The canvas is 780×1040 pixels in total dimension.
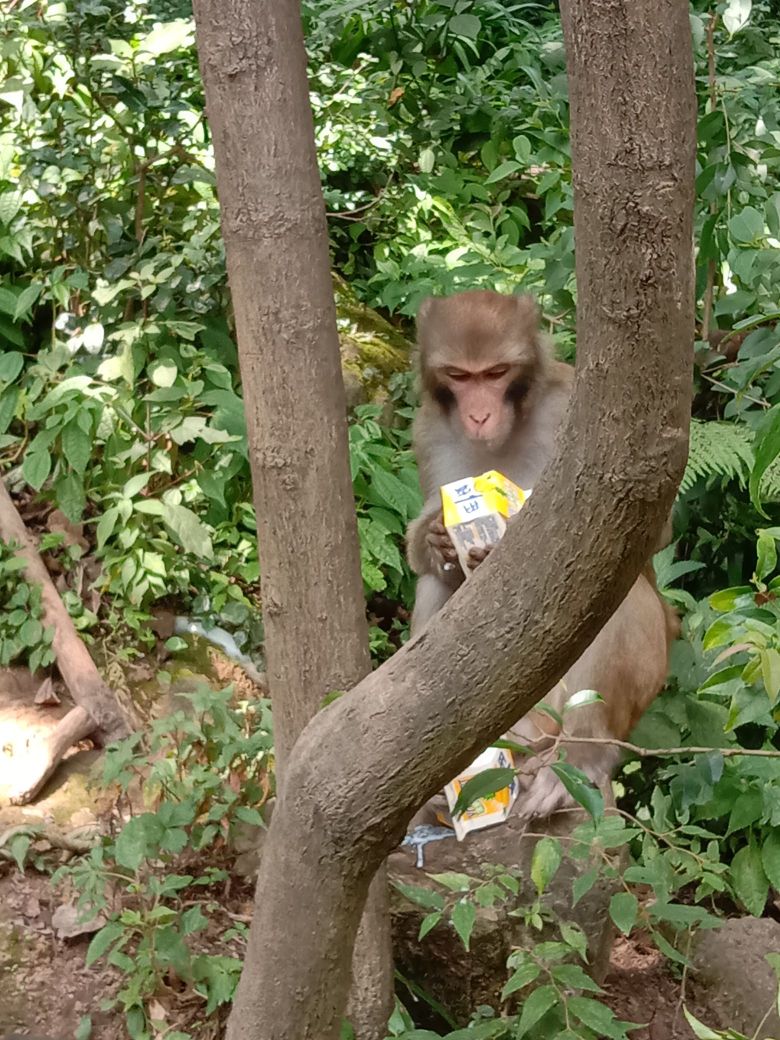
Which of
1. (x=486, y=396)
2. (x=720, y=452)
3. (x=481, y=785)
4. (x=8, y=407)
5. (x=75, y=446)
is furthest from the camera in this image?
(x=8, y=407)

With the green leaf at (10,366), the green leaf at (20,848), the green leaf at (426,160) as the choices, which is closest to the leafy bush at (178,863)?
the green leaf at (20,848)

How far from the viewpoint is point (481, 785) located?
1.66 metres

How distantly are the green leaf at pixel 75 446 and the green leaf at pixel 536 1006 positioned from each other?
227 cm

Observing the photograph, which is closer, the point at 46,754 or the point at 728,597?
the point at 728,597

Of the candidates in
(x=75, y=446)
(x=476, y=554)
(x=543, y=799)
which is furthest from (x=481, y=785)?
(x=75, y=446)

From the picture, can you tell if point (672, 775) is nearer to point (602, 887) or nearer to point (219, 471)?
point (602, 887)

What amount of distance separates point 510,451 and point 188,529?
1.10 metres

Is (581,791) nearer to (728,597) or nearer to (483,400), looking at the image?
(728,597)

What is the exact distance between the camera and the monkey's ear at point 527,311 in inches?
131

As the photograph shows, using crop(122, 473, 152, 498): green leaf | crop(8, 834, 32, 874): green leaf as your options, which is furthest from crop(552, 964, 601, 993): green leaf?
crop(122, 473, 152, 498): green leaf

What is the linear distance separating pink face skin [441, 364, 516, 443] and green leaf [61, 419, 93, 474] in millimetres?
1247

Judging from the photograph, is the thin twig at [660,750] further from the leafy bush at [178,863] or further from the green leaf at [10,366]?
the green leaf at [10,366]

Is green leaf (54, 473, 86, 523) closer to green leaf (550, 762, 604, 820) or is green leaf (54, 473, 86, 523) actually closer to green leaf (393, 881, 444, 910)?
green leaf (393, 881, 444, 910)

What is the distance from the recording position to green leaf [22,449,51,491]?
3.80m
